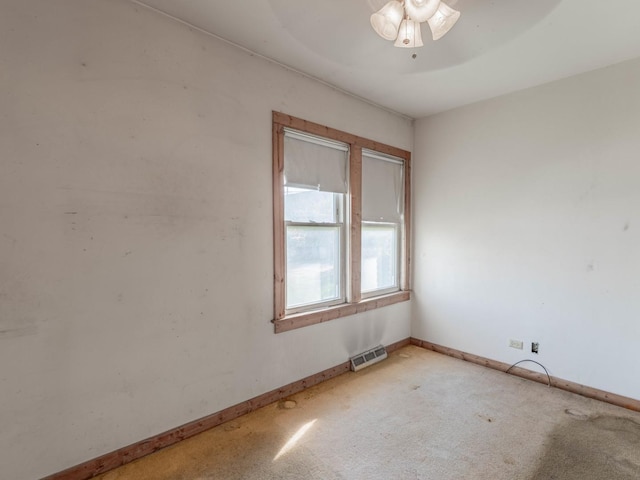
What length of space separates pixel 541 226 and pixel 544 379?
142 cm

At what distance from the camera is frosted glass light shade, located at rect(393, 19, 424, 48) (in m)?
1.73

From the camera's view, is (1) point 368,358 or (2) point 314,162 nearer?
(2) point 314,162

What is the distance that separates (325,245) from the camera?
3035mm

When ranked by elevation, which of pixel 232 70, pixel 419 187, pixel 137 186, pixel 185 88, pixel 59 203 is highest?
pixel 232 70

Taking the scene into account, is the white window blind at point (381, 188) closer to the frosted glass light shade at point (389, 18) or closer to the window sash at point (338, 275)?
the window sash at point (338, 275)

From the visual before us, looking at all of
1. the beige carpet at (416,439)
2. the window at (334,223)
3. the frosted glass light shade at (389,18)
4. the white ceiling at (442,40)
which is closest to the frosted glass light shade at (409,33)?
the frosted glass light shade at (389,18)

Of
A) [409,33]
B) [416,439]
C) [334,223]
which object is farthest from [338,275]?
[409,33]

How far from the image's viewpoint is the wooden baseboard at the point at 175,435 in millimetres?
1746

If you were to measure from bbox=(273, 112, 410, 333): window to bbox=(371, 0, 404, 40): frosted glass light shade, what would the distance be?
107 cm

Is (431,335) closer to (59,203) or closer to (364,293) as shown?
(364,293)

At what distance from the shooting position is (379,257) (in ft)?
12.0

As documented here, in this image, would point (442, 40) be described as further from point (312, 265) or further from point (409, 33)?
point (312, 265)

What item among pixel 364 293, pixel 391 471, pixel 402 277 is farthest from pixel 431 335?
pixel 391 471

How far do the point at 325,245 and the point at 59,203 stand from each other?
2.01m
